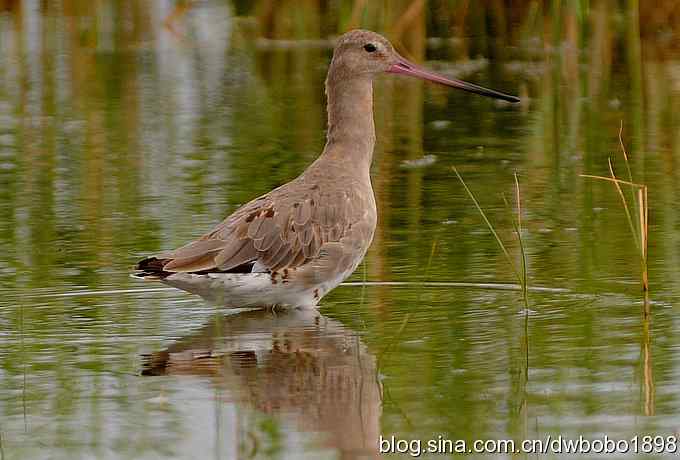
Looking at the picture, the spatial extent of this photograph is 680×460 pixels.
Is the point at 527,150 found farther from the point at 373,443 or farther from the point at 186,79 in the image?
the point at 373,443

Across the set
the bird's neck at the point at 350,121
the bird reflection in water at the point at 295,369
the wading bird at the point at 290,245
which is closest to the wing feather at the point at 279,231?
the wading bird at the point at 290,245

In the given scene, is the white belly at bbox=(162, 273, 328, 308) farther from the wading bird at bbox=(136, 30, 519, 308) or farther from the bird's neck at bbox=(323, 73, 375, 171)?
the bird's neck at bbox=(323, 73, 375, 171)

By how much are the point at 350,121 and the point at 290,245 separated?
36.3 inches

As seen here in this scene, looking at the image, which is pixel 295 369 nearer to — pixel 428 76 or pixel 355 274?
pixel 355 274

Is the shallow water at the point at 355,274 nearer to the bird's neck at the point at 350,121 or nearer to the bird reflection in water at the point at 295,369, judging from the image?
the bird reflection in water at the point at 295,369

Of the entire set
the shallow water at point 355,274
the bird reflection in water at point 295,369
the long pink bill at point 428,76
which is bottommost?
the bird reflection in water at point 295,369

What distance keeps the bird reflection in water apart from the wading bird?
0.14 m

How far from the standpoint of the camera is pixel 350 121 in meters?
7.55

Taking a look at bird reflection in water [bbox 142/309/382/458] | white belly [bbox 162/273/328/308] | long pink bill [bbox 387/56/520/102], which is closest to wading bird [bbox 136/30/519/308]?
white belly [bbox 162/273/328/308]

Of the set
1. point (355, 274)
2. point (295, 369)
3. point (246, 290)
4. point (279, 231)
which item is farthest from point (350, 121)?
point (295, 369)

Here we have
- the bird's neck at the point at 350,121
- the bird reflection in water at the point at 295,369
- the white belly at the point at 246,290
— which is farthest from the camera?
the bird's neck at the point at 350,121

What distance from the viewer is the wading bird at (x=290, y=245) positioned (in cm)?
661

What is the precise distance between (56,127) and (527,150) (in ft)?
11.2

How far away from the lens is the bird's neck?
744 centimetres
